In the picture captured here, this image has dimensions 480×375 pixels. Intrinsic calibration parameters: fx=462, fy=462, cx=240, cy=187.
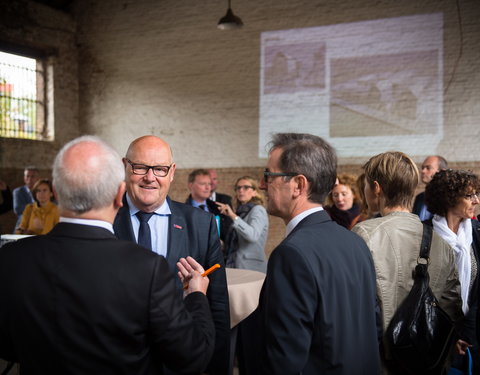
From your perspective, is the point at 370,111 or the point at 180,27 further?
the point at 180,27

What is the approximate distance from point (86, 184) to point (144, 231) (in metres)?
0.81

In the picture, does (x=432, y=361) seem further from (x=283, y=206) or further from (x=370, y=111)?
(x=370, y=111)

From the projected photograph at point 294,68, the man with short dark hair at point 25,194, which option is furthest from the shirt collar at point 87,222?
the projected photograph at point 294,68

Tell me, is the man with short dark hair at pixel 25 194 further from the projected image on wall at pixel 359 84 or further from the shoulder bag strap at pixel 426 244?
the shoulder bag strap at pixel 426 244

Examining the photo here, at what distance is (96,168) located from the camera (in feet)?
3.92

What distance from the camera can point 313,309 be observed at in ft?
4.29

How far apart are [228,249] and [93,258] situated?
3.36 meters

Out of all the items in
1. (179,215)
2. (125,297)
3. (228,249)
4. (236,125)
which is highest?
(236,125)

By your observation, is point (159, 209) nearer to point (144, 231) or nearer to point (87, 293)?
point (144, 231)

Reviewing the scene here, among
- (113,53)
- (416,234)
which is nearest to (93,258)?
(416,234)

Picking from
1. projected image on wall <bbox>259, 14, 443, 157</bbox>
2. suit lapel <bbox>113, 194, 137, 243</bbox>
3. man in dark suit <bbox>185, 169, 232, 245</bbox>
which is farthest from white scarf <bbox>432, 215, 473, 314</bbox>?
projected image on wall <bbox>259, 14, 443, 157</bbox>

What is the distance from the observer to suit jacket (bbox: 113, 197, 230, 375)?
1951 mm

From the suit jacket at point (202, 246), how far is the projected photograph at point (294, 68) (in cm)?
661

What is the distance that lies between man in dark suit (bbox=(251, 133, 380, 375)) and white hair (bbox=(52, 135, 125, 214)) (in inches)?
20.1
